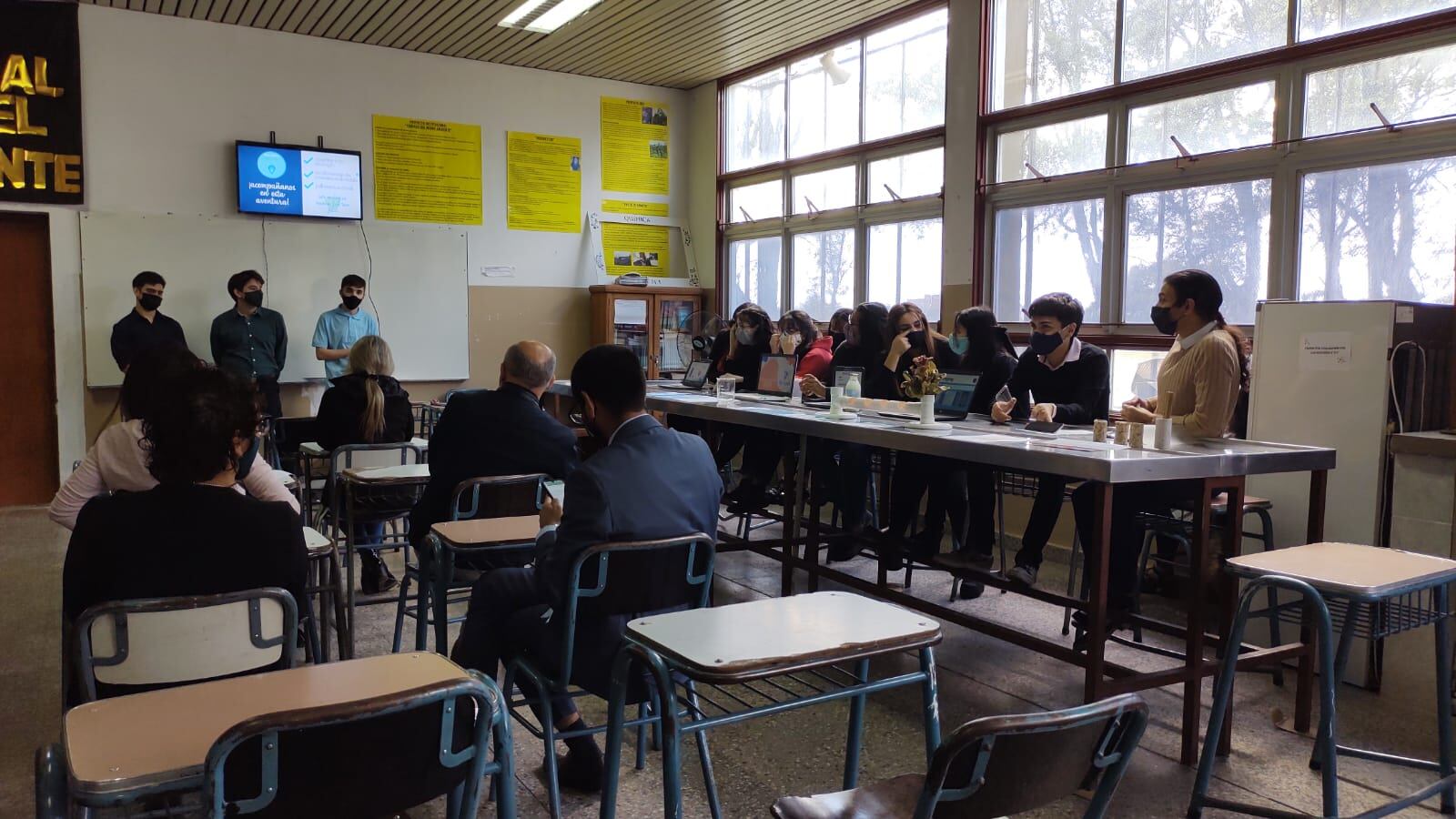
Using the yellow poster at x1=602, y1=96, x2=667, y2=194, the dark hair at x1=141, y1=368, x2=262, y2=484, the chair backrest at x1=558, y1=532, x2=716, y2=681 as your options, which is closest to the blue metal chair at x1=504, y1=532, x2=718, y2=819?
the chair backrest at x1=558, y1=532, x2=716, y2=681

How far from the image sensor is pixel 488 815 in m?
2.31

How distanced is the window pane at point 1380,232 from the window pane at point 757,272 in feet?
12.8

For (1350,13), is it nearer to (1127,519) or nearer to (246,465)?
(1127,519)

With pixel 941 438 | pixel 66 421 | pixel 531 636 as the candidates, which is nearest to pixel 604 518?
pixel 531 636

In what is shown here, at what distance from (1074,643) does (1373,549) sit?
1.07 metres

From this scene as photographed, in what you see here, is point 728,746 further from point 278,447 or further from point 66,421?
point 66,421

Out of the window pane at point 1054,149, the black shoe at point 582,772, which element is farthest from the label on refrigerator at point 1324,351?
the black shoe at point 582,772

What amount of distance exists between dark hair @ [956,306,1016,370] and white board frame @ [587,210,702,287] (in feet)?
14.1

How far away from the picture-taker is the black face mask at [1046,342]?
3660mm

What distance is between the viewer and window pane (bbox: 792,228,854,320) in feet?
22.3

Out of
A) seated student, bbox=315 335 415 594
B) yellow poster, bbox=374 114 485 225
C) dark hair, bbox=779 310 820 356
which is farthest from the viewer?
yellow poster, bbox=374 114 485 225

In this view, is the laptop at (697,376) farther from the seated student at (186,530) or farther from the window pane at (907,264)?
the seated student at (186,530)

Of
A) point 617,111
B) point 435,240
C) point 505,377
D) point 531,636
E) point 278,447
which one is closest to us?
point 531,636

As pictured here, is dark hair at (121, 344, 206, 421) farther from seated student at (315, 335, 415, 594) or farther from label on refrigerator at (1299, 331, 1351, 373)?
label on refrigerator at (1299, 331, 1351, 373)
